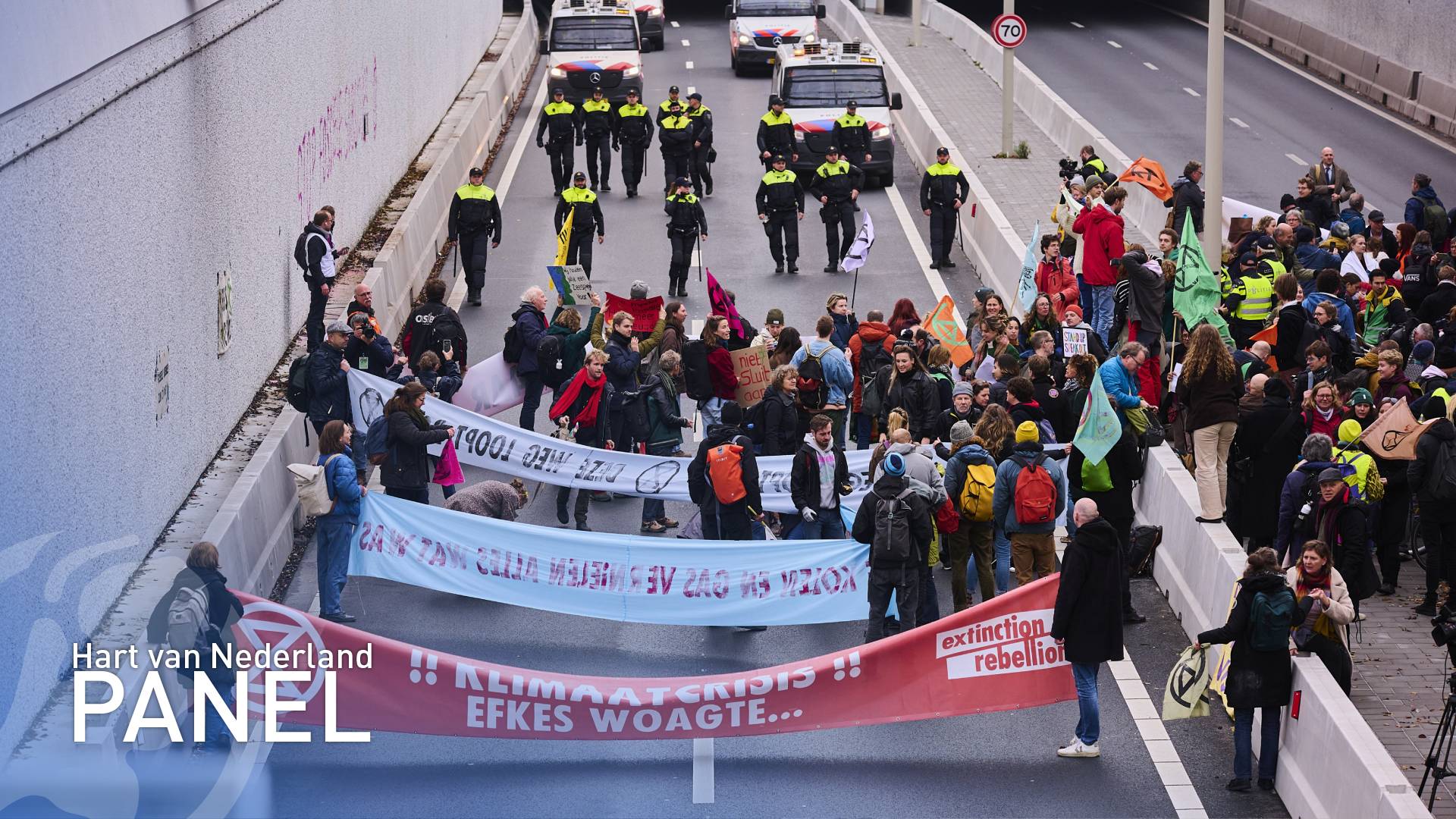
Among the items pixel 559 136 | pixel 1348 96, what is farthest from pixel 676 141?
pixel 1348 96

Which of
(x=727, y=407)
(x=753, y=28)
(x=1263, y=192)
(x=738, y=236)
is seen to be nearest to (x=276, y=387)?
(x=727, y=407)

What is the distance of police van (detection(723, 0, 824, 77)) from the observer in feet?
133

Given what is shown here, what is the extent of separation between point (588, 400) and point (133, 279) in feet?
13.1

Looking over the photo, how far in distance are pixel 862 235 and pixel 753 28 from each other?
2142 centimetres

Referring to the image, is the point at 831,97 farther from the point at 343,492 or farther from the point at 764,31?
the point at 343,492

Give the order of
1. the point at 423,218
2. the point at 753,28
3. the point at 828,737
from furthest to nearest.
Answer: the point at 753,28 < the point at 423,218 < the point at 828,737

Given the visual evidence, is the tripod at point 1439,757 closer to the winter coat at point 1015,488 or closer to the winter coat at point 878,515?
the winter coat at point 1015,488

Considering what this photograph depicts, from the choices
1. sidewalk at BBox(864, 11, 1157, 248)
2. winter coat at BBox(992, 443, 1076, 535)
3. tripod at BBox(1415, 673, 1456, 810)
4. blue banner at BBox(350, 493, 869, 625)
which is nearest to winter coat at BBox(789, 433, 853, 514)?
blue banner at BBox(350, 493, 869, 625)

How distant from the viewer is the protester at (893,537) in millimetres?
12234

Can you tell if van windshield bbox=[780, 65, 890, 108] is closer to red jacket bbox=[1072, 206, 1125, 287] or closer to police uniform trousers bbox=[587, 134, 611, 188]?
police uniform trousers bbox=[587, 134, 611, 188]

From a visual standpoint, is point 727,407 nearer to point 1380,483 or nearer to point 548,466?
point 548,466

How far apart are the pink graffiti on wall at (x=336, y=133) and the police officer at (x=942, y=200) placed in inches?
296

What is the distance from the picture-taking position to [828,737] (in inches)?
446

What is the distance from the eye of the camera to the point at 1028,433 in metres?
12.8
